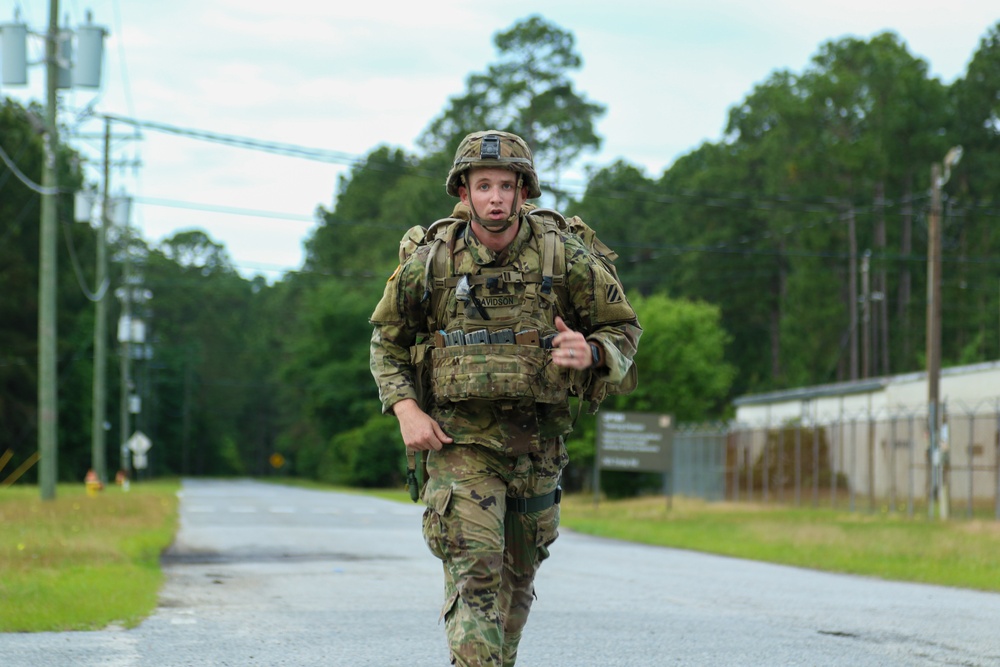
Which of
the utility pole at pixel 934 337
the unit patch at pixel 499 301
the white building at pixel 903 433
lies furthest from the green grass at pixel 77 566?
the white building at pixel 903 433

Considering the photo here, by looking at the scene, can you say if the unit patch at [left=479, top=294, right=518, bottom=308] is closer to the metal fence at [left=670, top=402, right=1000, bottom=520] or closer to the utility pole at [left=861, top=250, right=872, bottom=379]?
the metal fence at [left=670, top=402, right=1000, bottom=520]

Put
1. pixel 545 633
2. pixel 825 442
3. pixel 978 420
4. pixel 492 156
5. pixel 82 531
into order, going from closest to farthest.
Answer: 1. pixel 492 156
2. pixel 545 633
3. pixel 82 531
4. pixel 978 420
5. pixel 825 442

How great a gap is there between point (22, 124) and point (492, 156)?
65.7 metres

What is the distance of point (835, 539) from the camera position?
23.1 m

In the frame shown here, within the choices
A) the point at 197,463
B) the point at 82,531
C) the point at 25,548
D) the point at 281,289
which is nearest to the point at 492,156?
the point at 25,548

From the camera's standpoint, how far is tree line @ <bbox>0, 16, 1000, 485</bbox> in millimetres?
64312

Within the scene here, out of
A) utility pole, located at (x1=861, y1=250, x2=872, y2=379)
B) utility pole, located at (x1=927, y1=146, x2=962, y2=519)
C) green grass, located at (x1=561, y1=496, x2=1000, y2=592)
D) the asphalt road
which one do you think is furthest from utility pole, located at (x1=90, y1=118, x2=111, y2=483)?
utility pole, located at (x1=861, y1=250, x2=872, y2=379)

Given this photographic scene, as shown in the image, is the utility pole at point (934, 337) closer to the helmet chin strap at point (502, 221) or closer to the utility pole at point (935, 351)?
the utility pole at point (935, 351)

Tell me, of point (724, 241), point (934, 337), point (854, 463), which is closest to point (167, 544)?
point (934, 337)

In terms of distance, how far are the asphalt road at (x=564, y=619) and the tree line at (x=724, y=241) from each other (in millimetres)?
40933

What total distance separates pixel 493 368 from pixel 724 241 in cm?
7093

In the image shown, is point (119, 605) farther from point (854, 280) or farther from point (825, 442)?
point (854, 280)

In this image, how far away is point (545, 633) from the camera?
28.2 ft

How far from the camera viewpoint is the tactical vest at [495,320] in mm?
5387
